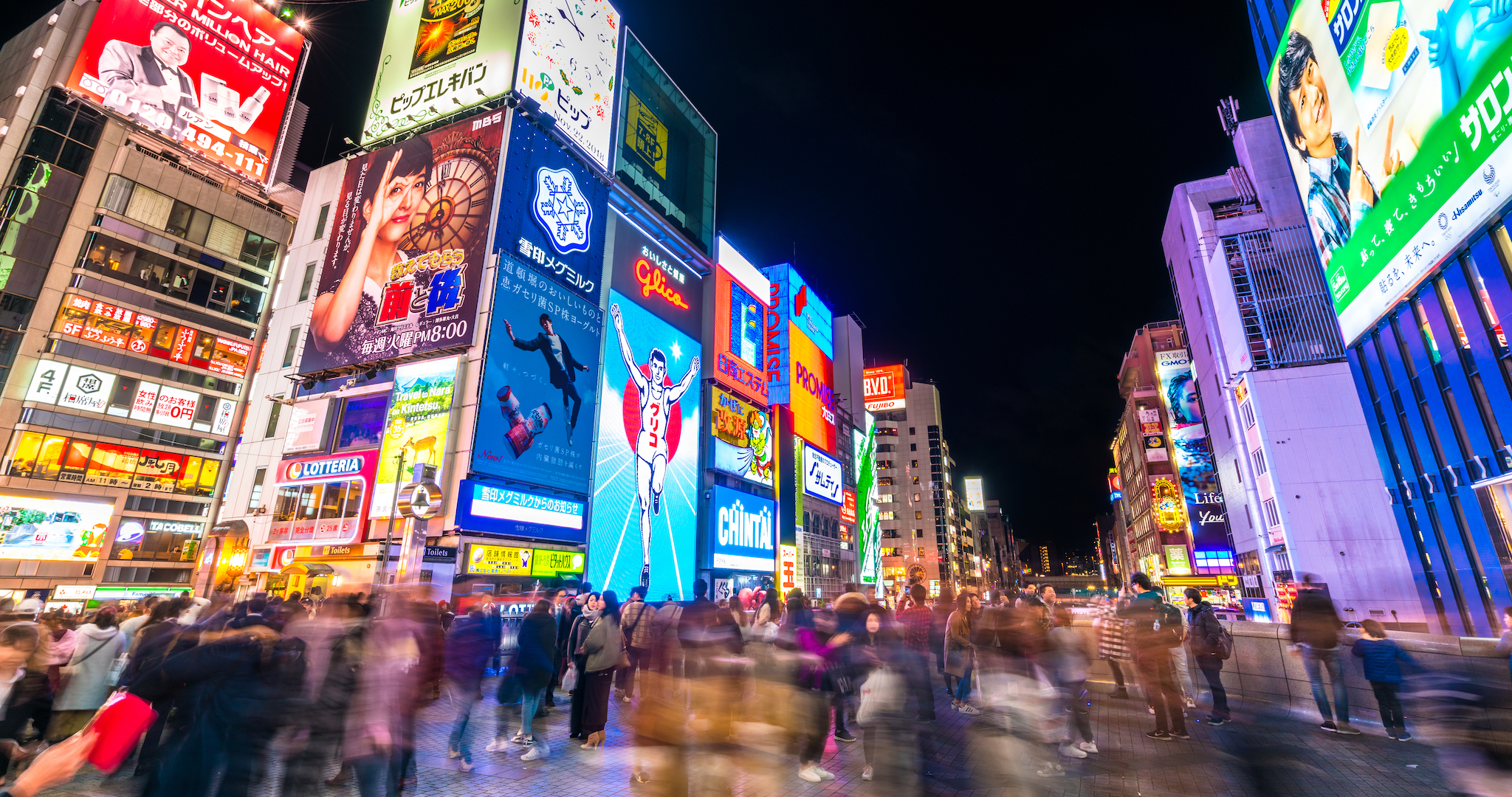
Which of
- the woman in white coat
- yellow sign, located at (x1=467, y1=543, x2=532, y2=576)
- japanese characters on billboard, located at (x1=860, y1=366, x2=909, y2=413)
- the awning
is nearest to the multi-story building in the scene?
the awning

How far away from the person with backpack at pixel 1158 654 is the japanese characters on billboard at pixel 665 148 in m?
30.5

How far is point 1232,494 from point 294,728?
56939 mm

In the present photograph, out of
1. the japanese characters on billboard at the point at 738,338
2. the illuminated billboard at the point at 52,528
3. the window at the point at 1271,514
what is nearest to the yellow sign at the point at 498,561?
the japanese characters on billboard at the point at 738,338

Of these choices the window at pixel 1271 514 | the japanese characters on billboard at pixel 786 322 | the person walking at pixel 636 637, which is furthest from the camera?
the japanese characters on billboard at pixel 786 322

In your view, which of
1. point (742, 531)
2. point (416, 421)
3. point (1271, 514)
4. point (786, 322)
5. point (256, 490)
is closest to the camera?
point (416, 421)

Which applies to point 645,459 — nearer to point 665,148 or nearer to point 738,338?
point 738,338

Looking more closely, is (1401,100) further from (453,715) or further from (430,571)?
(430,571)

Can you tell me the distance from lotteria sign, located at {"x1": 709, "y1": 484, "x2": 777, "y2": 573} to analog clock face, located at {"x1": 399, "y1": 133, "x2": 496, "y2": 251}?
56.3 feet

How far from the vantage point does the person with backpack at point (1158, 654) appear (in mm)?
8664

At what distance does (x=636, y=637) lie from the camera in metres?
A: 9.28

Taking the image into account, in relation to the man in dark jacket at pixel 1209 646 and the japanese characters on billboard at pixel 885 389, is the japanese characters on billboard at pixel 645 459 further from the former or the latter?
the japanese characters on billboard at pixel 885 389

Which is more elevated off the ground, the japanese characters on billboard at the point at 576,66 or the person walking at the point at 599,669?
the japanese characters on billboard at the point at 576,66

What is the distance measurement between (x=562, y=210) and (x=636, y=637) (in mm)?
22507

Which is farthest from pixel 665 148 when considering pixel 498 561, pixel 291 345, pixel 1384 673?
pixel 1384 673
